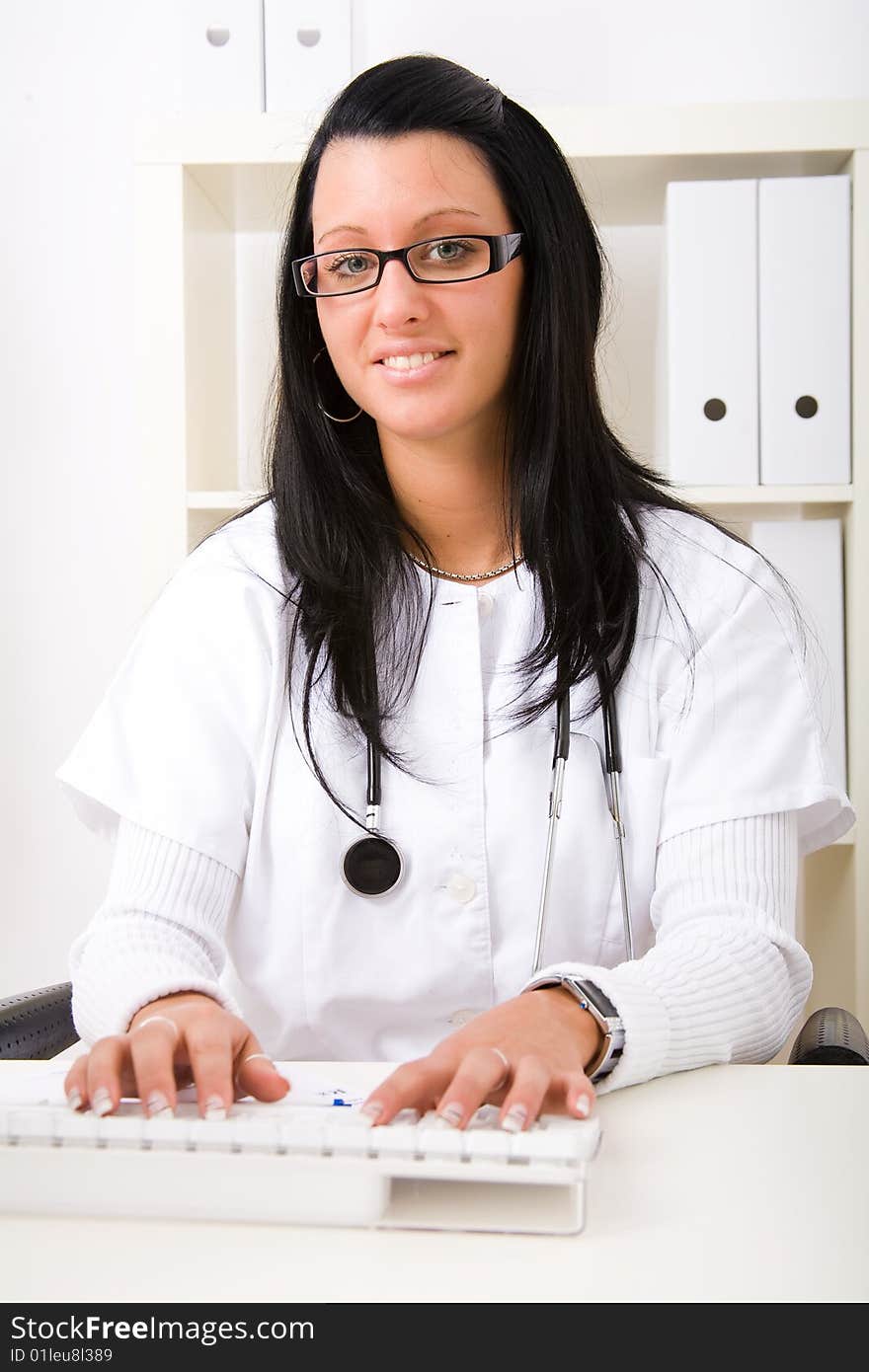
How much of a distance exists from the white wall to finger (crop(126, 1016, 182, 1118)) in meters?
1.60

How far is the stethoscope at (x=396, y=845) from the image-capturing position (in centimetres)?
123

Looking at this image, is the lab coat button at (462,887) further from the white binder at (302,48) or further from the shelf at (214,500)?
the white binder at (302,48)

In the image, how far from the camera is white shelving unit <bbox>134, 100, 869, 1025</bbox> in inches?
73.6

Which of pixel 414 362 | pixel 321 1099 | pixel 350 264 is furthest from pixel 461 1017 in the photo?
pixel 350 264

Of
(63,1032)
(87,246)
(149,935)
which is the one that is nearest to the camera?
(149,935)

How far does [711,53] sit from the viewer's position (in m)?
2.21

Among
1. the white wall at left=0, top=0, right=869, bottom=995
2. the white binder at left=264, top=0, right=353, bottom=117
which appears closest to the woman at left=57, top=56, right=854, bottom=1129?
the white binder at left=264, top=0, right=353, bottom=117

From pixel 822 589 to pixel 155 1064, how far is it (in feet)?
4.64

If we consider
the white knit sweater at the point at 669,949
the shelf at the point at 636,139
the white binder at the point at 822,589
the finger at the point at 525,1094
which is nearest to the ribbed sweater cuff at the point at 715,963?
the white knit sweater at the point at 669,949

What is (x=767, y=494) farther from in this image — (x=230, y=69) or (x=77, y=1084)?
(x=77, y=1084)

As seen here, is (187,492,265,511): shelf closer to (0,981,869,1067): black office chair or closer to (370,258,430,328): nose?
(370,258,430,328): nose

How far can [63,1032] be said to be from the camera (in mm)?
1205
